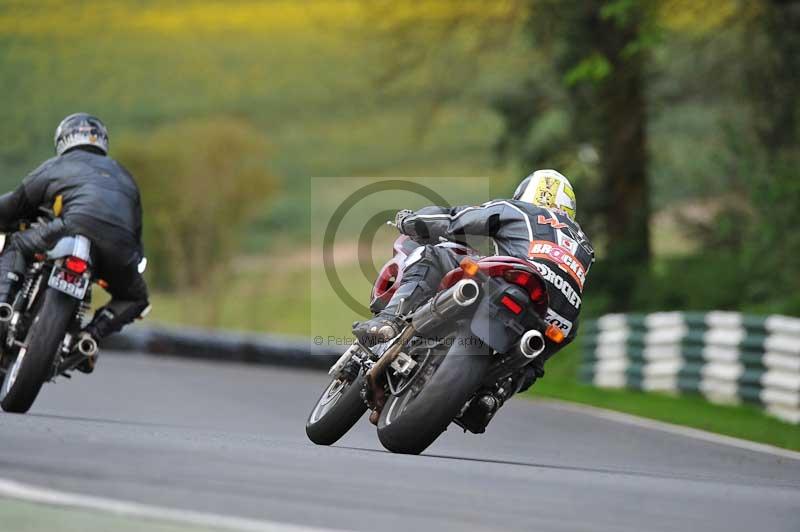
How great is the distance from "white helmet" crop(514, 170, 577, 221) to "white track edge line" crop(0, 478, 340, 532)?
3974 millimetres

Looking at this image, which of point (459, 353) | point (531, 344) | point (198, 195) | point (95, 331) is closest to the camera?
point (459, 353)

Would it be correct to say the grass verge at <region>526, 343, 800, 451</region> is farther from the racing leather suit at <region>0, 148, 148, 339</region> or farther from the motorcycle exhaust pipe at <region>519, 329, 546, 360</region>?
the racing leather suit at <region>0, 148, 148, 339</region>

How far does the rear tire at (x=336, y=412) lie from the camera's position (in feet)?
27.0

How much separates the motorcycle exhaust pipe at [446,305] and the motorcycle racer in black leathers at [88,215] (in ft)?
8.66

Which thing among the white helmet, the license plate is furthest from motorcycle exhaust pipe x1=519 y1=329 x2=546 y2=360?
the license plate

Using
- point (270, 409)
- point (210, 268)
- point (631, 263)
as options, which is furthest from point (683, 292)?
point (210, 268)

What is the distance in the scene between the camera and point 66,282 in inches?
347

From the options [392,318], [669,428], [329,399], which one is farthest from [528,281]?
[669,428]

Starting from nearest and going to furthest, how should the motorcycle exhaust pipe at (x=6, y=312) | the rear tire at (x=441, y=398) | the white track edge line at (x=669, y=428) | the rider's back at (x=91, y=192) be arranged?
the rear tire at (x=441, y=398), the motorcycle exhaust pipe at (x=6, y=312), the rider's back at (x=91, y=192), the white track edge line at (x=669, y=428)

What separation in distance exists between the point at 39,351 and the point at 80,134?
1.81 meters

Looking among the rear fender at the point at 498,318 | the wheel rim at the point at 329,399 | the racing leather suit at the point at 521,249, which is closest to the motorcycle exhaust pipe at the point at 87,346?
the wheel rim at the point at 329,399

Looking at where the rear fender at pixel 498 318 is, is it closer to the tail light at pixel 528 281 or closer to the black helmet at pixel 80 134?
the tail light at pixel 528 281

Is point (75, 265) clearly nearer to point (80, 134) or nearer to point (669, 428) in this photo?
point (80, 134)

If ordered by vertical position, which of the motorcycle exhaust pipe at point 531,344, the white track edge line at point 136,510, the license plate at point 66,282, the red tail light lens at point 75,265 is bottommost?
the motorcycle exhaust pipe at point 531,344
